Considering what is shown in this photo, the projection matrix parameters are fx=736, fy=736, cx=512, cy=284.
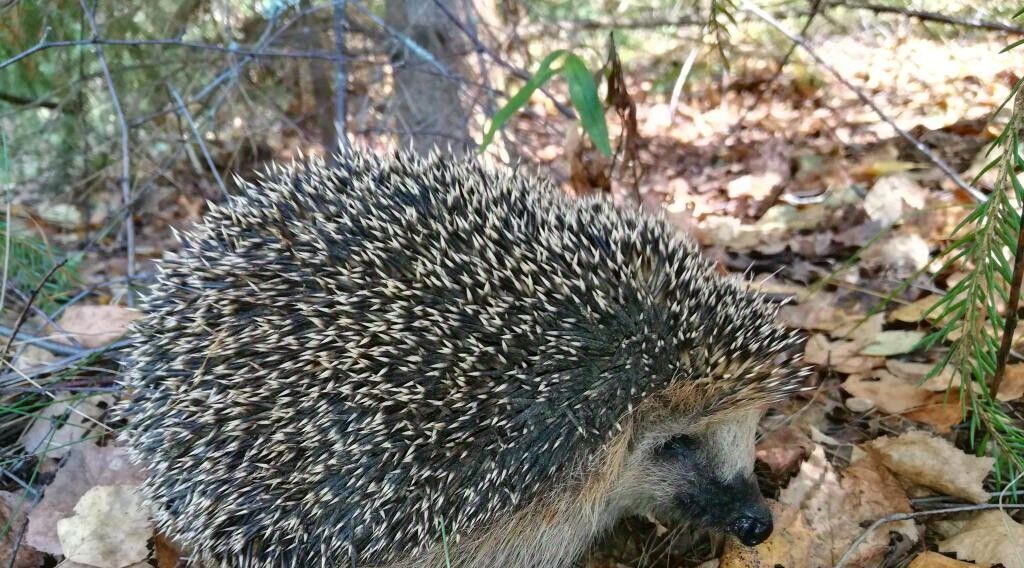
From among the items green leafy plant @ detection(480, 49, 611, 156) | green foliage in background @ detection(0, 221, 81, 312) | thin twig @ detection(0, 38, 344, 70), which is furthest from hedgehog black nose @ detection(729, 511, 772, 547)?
green foliage in background @ detection(0, 221, 81, 312)

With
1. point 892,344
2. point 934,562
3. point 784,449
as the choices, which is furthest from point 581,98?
point 934,562

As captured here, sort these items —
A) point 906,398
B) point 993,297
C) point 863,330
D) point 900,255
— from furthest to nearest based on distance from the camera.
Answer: point 900,255
point 863,330
point 906,398
point 993,297

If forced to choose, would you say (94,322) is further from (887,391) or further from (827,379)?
(887,391)

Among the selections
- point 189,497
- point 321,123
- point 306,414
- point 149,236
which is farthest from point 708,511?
point 149,236

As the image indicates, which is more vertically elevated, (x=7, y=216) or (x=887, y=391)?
(x=7, y=216)

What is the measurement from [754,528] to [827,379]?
4.34ft

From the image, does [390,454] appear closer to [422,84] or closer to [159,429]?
[159,429]

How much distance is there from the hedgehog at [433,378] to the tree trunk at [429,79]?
2787mm

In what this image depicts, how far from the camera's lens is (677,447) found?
10.9 feet

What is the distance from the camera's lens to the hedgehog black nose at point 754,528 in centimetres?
296

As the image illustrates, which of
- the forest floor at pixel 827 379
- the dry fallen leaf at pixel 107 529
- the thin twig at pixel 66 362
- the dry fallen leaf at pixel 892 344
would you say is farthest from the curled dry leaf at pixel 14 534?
the dry fallen leaf at pixel 892 344

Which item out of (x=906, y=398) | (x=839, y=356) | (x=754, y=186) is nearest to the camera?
(x=906, y=398)

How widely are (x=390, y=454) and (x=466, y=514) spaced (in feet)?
1.27

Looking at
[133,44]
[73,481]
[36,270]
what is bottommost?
[73,481]
